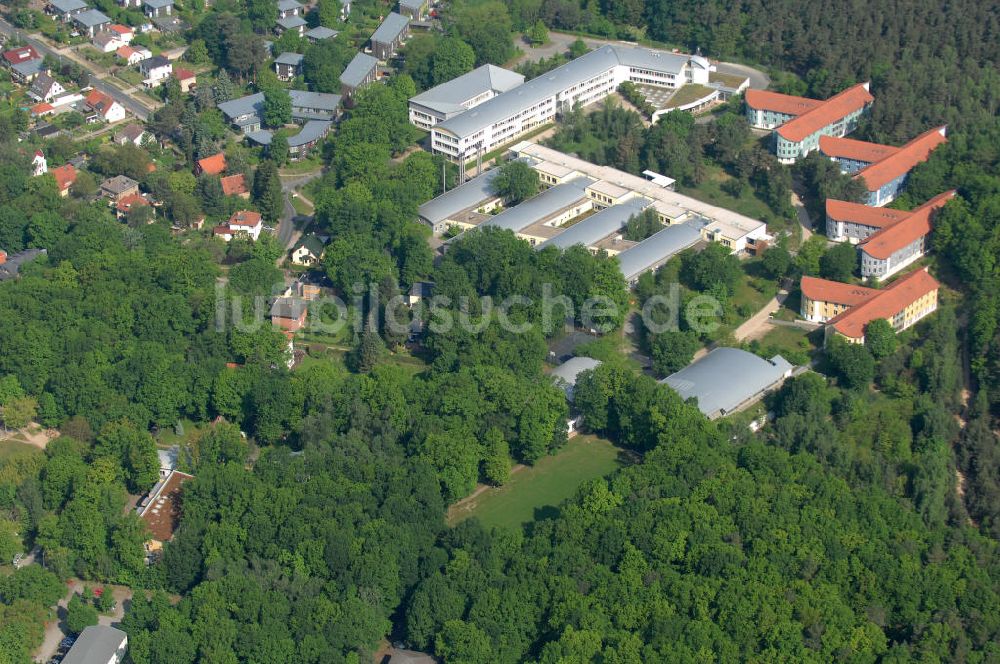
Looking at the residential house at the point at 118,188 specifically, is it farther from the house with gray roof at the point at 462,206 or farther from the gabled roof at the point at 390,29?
the gabled roof at the point at 390,29

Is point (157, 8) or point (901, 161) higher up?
point (901, 161)

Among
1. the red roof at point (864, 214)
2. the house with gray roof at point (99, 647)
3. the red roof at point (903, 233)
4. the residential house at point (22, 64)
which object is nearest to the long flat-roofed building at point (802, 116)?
the red roof at point (864, 214)

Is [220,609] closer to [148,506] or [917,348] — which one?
[148,506]

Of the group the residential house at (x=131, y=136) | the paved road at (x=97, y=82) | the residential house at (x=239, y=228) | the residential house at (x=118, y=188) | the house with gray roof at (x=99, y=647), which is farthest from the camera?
the paved road at (x=97, y=82)

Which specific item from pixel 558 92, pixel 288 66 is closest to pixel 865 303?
pixel 558 92

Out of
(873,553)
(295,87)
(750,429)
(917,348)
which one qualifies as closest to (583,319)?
(750,429)

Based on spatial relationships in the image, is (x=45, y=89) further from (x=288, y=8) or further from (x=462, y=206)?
(x=462, y=206)
